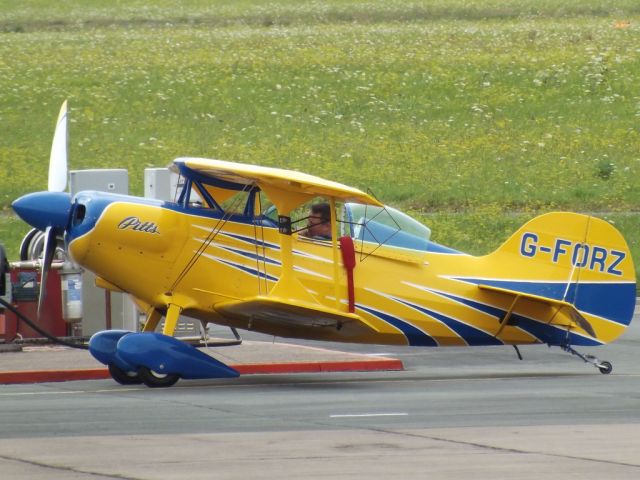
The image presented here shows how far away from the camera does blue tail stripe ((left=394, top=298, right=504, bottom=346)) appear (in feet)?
50.6

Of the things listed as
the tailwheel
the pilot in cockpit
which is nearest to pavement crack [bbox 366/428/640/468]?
the pilot in cockpit

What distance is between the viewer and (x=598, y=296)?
15789 millimetres

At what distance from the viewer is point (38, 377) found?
1511cm

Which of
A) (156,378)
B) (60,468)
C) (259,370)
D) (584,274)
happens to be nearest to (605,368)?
(584,274)

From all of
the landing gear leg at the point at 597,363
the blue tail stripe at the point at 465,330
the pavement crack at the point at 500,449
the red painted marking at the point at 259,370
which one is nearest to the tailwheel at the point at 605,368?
the landing gear leg at the point at 597,363

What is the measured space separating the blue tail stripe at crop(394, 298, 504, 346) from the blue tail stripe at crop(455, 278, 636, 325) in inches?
29.2

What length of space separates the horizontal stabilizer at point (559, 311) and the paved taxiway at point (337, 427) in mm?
586

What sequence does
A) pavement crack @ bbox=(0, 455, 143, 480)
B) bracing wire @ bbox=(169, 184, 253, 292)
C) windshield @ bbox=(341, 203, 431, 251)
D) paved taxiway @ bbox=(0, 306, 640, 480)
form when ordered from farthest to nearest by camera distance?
windshield @ bbox=(341, 203, 431, 251)
bracing wire @ bbox=(169, 184, 253, 292)
paved taxiway @ bbox=(0, 306, 640, 480)
pavement crack @ bbox=(0, 455, 143, 480)

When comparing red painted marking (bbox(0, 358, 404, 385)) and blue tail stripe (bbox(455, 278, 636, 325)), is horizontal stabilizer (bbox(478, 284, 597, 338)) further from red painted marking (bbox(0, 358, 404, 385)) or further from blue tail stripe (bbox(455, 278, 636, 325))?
red painted marking (bbox(0, 358, 404, 385))

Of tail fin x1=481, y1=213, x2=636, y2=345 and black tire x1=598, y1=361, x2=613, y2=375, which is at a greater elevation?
tail fin x1=481, y1=213, x2=636, y2=345

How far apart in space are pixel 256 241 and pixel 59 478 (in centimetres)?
579

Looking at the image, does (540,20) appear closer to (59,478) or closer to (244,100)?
(244,100)

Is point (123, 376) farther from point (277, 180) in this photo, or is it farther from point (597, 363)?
point (597, 363)

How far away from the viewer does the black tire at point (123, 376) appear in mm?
14633
